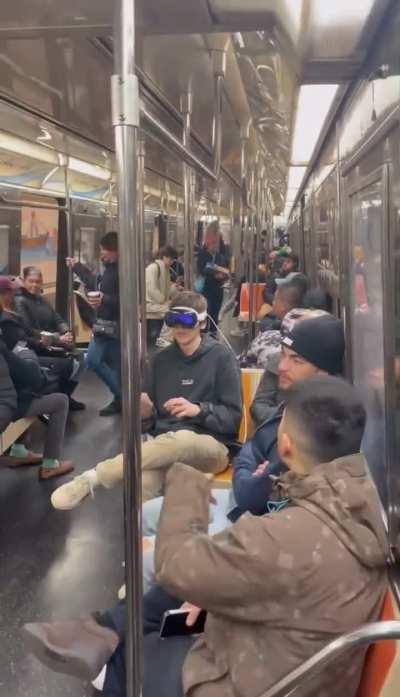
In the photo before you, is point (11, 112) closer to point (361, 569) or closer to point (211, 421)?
point (211, 421)

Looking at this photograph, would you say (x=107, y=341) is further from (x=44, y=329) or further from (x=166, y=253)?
(x=166, y=253)

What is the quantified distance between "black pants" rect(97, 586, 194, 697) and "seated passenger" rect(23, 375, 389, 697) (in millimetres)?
58

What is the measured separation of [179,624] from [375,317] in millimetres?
1116

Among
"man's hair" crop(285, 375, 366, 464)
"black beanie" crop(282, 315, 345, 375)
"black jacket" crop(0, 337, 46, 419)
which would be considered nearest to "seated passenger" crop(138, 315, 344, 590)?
"black beanie" crop(282, 315, 345, 375)

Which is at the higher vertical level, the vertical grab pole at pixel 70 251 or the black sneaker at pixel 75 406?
the vertical grab pole at pixel 70 251

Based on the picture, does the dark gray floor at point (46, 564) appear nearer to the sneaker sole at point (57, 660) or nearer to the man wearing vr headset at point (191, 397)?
the sneaker sole at point (57, 660)

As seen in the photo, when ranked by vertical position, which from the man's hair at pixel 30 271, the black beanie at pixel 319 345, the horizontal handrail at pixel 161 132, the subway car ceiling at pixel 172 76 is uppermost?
the subway car ceiling at pixel 172 76

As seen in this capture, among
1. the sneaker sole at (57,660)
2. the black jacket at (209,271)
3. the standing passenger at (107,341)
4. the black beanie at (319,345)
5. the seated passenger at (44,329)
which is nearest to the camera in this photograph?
the sneaker sole at (57,660)

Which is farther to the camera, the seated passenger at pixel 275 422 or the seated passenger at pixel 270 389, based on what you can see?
the seated passenger at pixel 270 389

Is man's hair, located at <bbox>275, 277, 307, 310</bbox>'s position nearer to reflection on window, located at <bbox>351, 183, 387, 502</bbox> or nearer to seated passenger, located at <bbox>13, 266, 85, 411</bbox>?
reflection on window, located at <bbox>351, 183, 387, 502</bbox>

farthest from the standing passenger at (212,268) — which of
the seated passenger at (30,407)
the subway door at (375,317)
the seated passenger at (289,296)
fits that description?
the subway door at (375,317)

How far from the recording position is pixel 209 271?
782 centimetres

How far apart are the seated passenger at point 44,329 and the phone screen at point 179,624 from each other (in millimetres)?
3628

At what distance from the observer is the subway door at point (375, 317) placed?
6.04 ft
